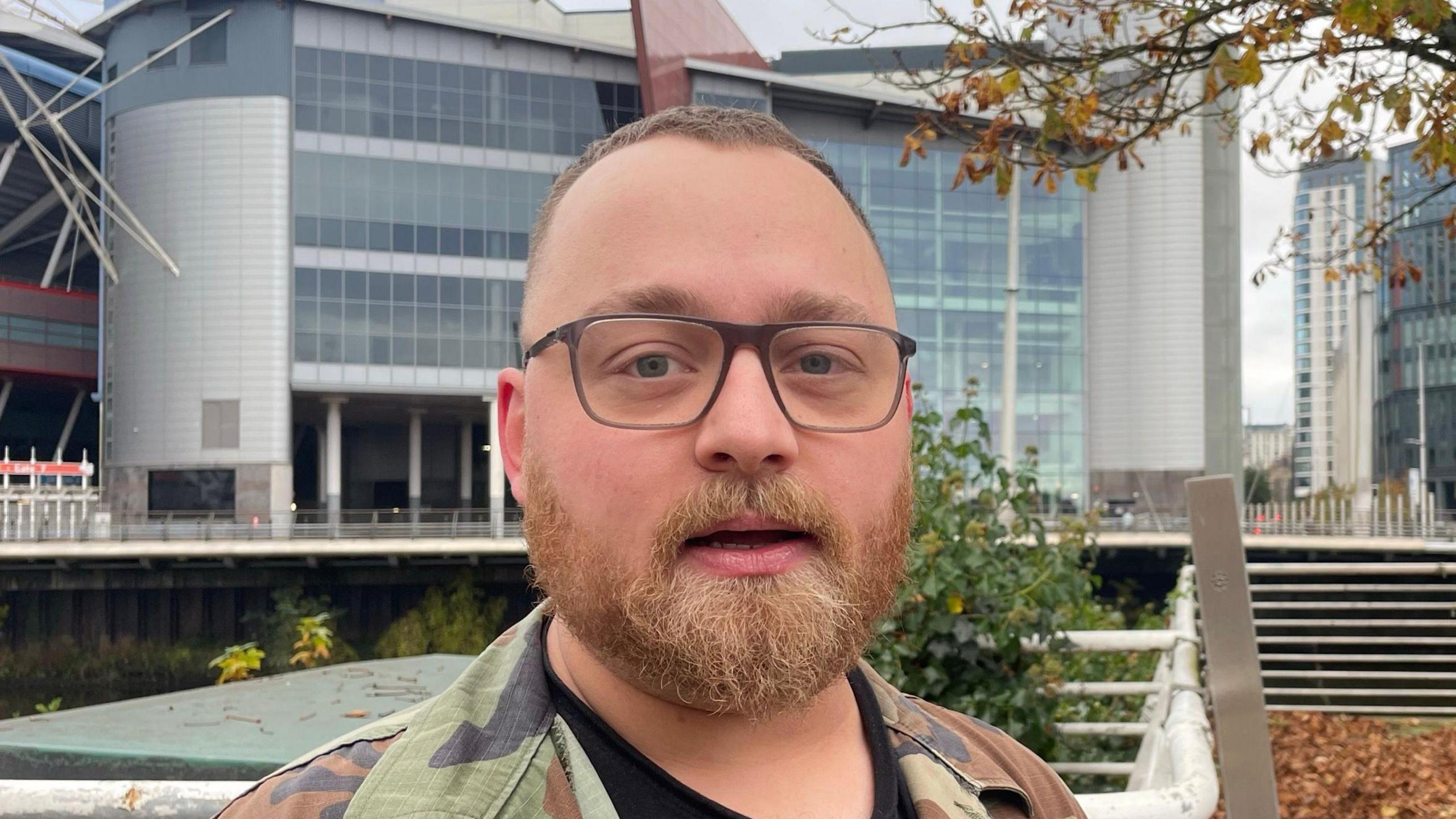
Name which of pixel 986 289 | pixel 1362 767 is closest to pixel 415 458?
pixel 986 289

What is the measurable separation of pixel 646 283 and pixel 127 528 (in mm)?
33039

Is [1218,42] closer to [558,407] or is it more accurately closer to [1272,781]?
[1272,781]

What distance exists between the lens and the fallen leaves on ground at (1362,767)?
5.24 m

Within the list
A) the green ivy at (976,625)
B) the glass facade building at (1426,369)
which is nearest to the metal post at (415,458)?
the green ivy at (976,625)

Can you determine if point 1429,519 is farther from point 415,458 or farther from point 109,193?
point 109,193

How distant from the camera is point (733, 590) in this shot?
1178 millimetres

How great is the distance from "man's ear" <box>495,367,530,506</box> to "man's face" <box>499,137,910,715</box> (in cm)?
2

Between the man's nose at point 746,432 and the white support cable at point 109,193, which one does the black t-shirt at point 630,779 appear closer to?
the man's nose at point 746,432

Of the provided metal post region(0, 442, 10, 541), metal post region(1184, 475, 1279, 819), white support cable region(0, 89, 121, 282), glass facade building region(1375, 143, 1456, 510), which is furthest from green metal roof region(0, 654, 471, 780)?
glass facade building region(1375, 143, 1456, 510)

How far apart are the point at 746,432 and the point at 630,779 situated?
0.46 meters

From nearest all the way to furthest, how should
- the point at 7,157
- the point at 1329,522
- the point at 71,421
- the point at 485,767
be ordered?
the point at 485,767 < the point at 1329,522 < the point at 7,157 < the point at 71,421

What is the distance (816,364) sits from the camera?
1316 millimetres

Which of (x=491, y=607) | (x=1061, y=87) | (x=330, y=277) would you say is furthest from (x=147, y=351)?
(x=1061, y=87)

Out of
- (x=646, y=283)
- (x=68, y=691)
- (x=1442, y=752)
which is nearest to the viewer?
(x=646, y=283)
